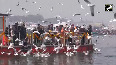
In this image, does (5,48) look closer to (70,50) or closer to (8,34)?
(8,34)

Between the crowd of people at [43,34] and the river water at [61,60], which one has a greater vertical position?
the crowd of people at [43,34]

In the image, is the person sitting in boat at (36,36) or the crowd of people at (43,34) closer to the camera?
the crowd of people at (43,34)

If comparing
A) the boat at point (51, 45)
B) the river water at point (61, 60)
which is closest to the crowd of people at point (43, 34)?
the boat at point (51, 45)

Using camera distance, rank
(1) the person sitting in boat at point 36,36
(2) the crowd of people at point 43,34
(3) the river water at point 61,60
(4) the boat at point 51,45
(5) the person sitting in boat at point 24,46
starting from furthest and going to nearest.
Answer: (1) the person sitting in boat at point 36,36 → (2) the crowd of people at point 43,34 → (5) the person sitting in boat at point 24,46 → (4) the boat at point 51,45 → (3) the river water at point 61,60

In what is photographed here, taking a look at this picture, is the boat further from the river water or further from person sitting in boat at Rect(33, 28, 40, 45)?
the river water

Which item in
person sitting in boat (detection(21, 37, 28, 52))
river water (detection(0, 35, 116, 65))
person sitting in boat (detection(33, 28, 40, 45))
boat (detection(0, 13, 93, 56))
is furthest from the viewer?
person sitting in boat (detection(33, 28, 40, 45))

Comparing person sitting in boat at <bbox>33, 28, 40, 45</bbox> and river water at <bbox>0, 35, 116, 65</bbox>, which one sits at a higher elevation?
person sitting in boat at <bbox>33, 28, 40, 45</bbox>

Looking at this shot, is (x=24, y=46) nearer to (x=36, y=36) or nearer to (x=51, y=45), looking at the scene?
(x=36, y=36)

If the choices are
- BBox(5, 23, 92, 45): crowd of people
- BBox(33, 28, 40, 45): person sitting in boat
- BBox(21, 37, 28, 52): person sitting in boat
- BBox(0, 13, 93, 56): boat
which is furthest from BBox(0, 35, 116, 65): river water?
BBox(33, 28, 40, 45): person sitting in boat

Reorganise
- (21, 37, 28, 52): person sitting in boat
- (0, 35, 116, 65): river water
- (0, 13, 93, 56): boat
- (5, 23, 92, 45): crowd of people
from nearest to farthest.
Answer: (0, 35, 116, 65): river water < (0, 13, 93, 56): boat < (21, 37, 28, 52): person sitting in boat < (5, 23, 92, 45): crowd of people

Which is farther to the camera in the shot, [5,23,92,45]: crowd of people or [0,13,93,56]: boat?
[5,23,92,45]: crowd of people

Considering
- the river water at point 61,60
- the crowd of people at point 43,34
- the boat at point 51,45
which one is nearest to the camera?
the river water at point 61,60

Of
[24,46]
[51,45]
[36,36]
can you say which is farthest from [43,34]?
[24,46]

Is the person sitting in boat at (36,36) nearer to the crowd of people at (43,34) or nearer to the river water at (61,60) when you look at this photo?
the crowd of people at (43,34)
